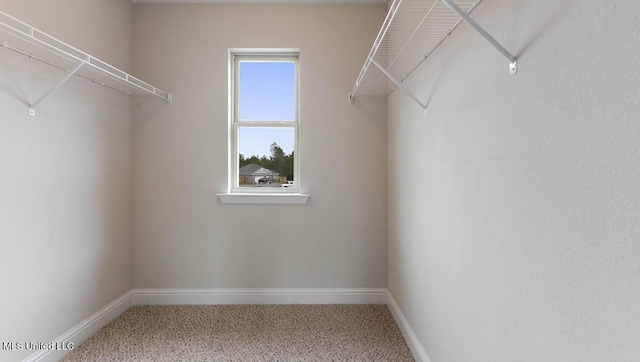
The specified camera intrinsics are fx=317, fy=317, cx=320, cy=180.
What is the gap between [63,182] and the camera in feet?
6.08

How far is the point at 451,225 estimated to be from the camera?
1.39 metres

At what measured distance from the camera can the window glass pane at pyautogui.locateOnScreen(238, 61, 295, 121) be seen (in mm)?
2678

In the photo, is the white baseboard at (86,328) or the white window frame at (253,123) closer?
the white baseboard at (86,328)

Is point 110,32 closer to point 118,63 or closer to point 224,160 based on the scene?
point 118,63

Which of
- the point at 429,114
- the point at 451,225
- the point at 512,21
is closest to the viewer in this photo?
the point at 512,21

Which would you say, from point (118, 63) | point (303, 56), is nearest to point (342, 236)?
point (303, 56)

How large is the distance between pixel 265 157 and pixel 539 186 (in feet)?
7.01

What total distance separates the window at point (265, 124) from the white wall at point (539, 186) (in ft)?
4.55

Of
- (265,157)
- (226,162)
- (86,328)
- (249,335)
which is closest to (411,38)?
(265,157)

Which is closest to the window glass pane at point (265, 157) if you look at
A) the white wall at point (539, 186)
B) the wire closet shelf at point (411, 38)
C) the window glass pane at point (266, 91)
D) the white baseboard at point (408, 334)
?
the window glass pane at point (266, 91)

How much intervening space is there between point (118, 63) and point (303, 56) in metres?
1.38

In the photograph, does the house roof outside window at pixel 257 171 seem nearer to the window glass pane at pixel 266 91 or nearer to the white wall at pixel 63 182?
the window glass pane at pixel 266 91

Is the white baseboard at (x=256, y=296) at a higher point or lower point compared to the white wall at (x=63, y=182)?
lower

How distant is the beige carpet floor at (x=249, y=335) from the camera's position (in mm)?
1902
